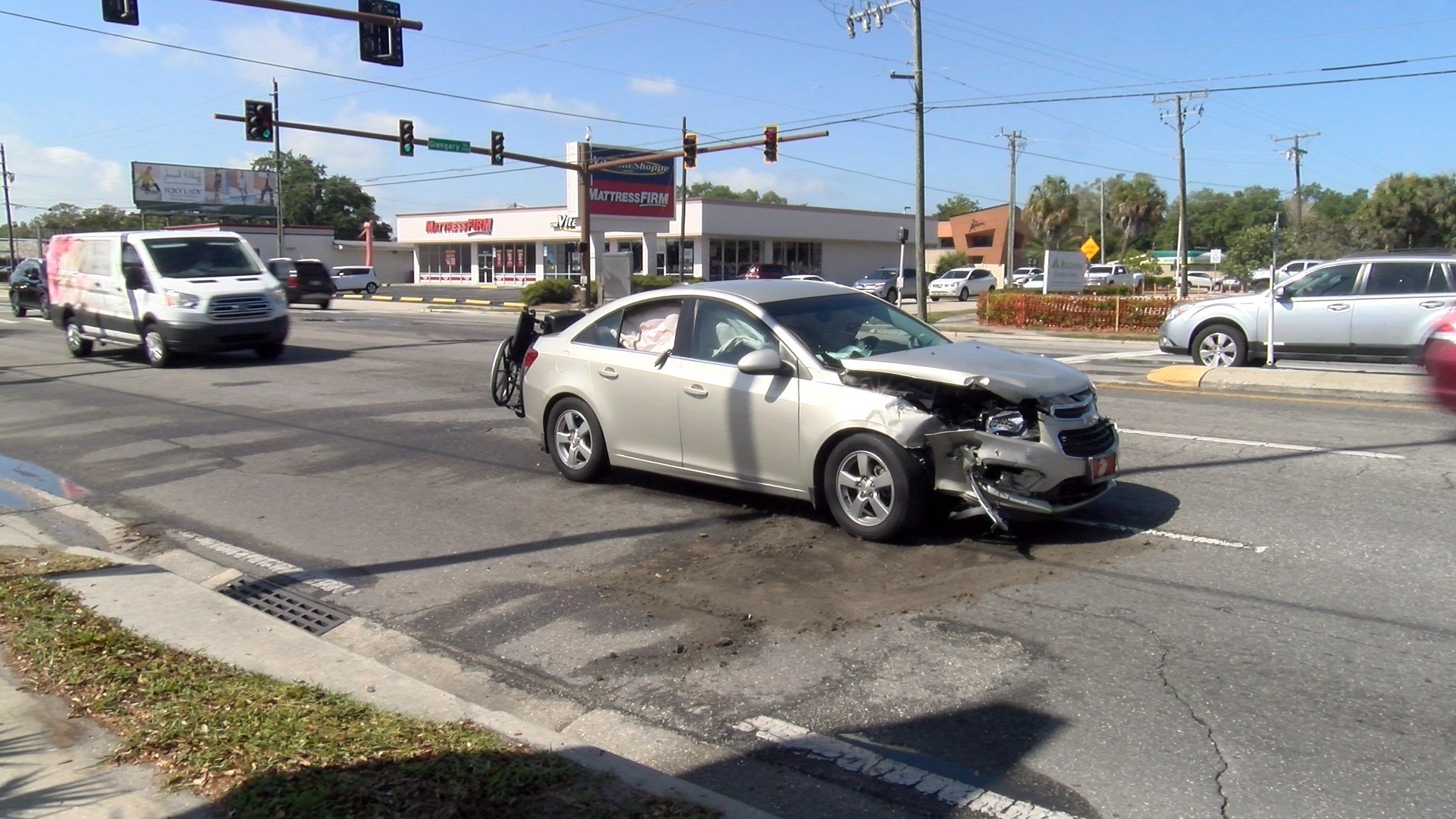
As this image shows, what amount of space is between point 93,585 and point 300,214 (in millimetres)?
120200

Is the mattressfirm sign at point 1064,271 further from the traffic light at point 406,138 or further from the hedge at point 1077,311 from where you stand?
the traffic light at point 406,138

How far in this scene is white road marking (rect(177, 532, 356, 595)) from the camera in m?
6.71

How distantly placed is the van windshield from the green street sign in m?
14.3

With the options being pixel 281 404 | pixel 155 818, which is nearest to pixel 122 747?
pixel 155 818

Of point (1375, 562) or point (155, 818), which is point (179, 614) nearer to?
point (155, 818)

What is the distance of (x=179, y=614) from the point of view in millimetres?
5945

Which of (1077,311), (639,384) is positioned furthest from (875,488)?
(1077,311)

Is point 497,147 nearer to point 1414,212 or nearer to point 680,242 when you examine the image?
point 680,242

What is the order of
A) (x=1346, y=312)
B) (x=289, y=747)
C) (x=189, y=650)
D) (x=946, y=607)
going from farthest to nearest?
(x=1346, y=312) → (x=946, y=607) → (x=189, y=650) → (x=289, y=747)

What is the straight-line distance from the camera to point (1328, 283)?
50.0 ft

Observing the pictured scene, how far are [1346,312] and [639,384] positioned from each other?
1125cm

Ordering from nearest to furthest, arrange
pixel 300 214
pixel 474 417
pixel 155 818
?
1. pixel 155 818
2. pixel 474 417
3. pixel 300 214

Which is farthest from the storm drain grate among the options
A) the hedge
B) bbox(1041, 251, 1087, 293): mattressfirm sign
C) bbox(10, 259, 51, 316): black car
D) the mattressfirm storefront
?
the mattressfirm storefront

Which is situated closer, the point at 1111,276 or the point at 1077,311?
the point at 1077,311
